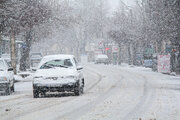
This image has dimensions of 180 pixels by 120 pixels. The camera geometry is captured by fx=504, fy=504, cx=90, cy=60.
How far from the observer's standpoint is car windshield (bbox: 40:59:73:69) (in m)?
19.8

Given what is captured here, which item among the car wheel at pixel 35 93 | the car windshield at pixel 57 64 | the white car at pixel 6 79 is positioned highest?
the car windshield at pixel 57 64

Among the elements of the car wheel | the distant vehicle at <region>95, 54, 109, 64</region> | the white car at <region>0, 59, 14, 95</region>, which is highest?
the white car at <region>0, 59, 14, 95</region>

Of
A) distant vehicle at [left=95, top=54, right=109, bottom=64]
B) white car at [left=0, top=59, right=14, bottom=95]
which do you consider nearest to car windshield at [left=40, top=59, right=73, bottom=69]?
white car at [left=0, top=59, right=14, bottom=95]

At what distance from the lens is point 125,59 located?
3686 inches

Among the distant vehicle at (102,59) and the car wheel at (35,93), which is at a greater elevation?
the car wheel at (35,93)

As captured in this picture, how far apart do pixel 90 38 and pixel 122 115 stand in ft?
373

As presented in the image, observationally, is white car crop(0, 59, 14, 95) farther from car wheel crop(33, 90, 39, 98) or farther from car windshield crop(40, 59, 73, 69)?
car wheel crop(33, 90, 39, 98)

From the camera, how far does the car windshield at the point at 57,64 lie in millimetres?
19828

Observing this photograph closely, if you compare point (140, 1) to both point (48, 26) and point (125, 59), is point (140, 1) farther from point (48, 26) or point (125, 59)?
point (125, 59)

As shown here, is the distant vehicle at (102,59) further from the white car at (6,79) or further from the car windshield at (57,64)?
the car windshield at (57,64)

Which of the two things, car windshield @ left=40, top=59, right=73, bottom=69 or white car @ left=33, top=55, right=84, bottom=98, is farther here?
car windshield @ left=40, top=59, right=73, bottom=69

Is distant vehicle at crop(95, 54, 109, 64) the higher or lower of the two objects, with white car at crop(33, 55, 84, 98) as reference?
lower

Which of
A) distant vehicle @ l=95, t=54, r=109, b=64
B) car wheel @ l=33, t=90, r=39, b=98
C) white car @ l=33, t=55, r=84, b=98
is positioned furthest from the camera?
distant vehicle @ l=95, t=54, r=109, b=64

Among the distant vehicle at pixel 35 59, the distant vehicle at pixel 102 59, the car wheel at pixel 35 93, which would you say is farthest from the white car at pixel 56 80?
Answer: the distant vehicle at pixel 102 59
